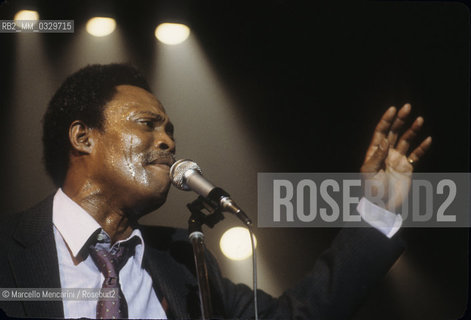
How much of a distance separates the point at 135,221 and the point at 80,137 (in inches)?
16.5

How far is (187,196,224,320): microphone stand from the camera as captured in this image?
180 cm

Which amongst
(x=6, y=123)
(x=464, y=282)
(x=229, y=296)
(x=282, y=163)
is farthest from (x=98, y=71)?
(x=464, y=282)

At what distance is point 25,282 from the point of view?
1.98 metres

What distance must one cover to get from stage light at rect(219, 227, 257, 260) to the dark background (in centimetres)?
3

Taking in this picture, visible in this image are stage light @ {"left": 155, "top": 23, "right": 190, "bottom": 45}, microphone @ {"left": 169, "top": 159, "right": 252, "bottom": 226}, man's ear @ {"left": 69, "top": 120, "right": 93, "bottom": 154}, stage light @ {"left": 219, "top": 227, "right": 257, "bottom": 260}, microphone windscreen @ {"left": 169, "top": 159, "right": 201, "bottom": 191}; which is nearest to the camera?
microphone @ {"left": 169, "top": 159, "right": 252, "bottom": 226}

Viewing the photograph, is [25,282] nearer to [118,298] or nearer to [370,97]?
[118,298]

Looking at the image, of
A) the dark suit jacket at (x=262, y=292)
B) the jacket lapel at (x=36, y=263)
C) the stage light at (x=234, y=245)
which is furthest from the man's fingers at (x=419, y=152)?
the jacket lapel at (x=36, y=263)

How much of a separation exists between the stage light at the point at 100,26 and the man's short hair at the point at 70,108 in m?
0.15

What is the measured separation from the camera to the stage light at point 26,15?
2471mm

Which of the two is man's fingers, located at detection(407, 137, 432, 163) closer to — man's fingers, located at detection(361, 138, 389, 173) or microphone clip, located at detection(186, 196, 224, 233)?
man's fingers, located at detection(361, 138, 389, 173)

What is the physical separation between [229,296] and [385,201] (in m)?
0.76

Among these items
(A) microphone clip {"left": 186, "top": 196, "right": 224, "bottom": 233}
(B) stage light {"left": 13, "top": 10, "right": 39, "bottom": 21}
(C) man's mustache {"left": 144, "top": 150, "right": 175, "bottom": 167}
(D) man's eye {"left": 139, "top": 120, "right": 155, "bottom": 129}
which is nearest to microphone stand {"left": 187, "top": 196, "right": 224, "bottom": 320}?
(A) microphone clip {"left": 186, "top": 196, "right": 224, "bottom": 233}

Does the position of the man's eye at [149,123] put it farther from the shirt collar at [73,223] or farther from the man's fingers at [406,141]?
the man's fingers at [406,141]

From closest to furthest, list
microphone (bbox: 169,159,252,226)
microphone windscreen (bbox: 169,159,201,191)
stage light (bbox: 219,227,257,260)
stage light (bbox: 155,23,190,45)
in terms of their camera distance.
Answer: microphone (bbox: 169,159,252,226) < microphone windscreen (bbox: 169,159,201,191) < stage light (bbox: 219,227,257,260) < stage light (bbox: 155,23,190,45)
